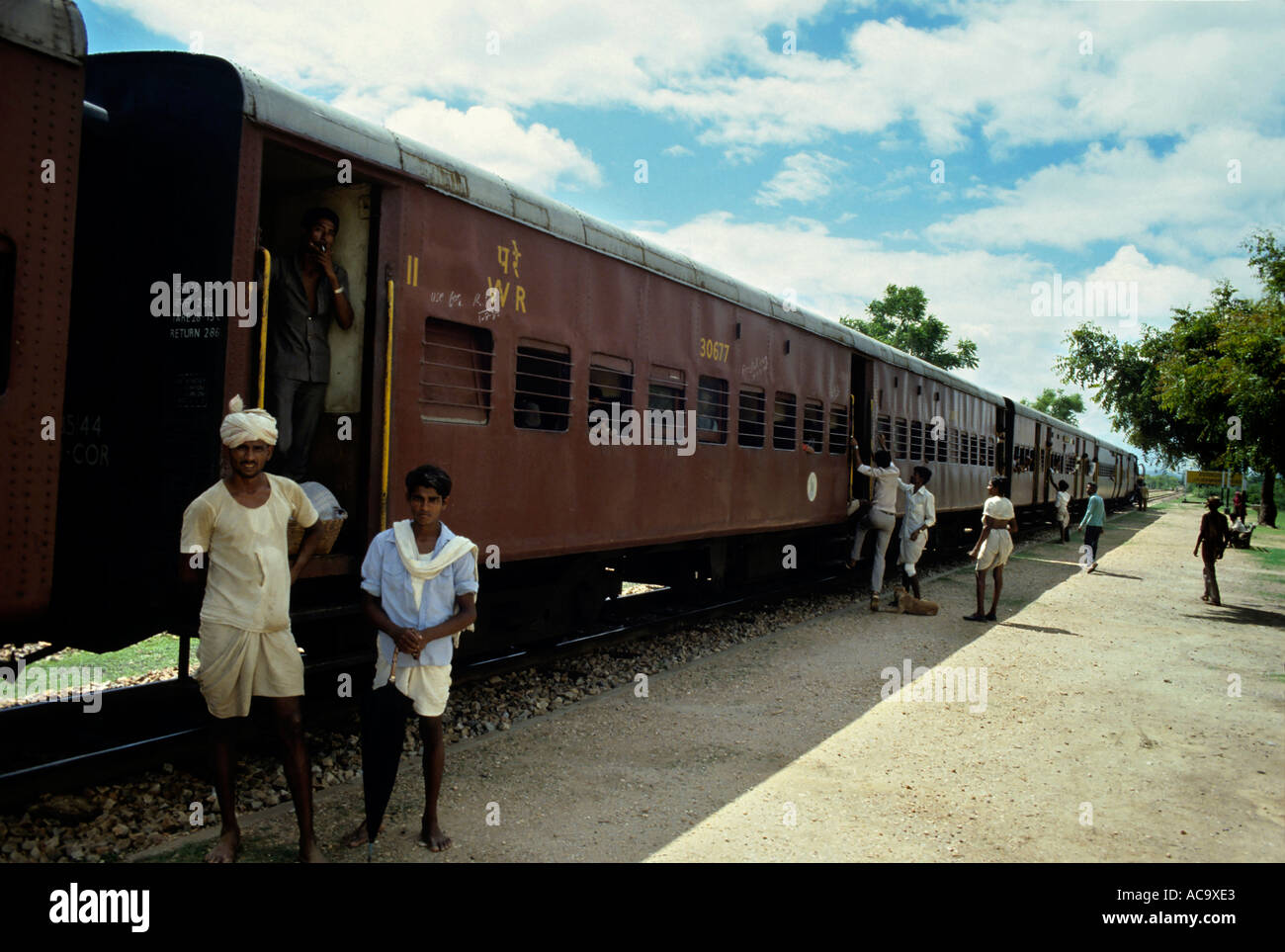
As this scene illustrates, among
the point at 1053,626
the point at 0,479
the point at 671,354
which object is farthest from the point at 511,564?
the point at 1053,626

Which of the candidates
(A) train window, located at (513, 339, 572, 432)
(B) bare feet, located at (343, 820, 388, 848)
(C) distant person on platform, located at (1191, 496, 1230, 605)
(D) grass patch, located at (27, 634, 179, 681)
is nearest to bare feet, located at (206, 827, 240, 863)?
(B) bare feet, located at (343, 820, 388, 848)

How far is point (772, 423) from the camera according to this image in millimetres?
9625

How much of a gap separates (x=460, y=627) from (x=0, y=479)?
1.89 m

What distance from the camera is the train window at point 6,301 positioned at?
11.6 feet

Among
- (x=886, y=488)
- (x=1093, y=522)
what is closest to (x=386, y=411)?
(x=886, y=488)

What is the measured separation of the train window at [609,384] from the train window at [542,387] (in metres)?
0.31

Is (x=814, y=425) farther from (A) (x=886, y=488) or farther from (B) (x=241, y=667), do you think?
(B) (x=241, y=667)

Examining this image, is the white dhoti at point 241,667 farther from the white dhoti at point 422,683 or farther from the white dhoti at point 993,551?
the white dhoti at point 993,551

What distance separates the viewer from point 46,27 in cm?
361

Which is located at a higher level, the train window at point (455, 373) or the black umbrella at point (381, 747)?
the train window at point (455, 373)

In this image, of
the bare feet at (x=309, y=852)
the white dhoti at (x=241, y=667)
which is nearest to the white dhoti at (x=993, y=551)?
the bare feet at (x=309, y=852)

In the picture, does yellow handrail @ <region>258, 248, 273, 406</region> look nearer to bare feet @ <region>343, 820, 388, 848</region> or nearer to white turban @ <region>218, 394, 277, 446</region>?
white turban @ <region>218, 394, 277, 446</region>
